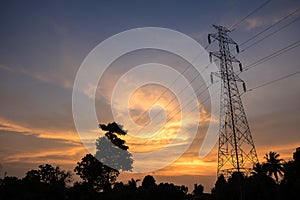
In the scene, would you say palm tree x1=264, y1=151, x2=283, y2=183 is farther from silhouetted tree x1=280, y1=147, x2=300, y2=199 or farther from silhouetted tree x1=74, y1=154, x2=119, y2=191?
silhouetted tree x1=74, y1=154, x2=119, y2=191

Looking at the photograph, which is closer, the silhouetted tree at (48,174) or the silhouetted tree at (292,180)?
the silhouetted tree at (292,180)

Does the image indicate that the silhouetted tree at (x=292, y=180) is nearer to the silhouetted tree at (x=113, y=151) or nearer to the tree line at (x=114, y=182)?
the tree line at (x=114, y=182)

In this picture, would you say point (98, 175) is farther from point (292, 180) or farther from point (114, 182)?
point (292, 180)

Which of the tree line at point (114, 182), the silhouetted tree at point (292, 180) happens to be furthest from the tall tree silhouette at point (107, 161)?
the silhouetted tree at point (292, 180)

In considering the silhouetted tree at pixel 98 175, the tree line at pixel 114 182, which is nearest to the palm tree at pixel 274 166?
the tree line at pixel 114 182

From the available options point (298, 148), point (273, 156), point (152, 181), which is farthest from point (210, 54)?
point (152, 181)

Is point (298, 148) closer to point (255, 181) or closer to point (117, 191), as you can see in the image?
point (255, 181)

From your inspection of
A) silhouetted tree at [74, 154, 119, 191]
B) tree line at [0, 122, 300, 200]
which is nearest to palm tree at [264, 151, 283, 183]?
tree line at [0, 122, 300, 200]

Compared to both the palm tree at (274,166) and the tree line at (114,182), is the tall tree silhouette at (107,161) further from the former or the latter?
the palm tree at (274,166)

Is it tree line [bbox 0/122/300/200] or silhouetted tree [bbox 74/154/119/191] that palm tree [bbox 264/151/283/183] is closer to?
tree line [bbox 0/122/300/200]

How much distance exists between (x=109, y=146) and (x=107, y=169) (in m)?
4.55

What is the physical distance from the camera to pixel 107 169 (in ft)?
172

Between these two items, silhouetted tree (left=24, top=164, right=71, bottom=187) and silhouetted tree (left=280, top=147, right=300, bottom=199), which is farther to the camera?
silhouetted tree (left=24, top=164, right=71, bottom=187)

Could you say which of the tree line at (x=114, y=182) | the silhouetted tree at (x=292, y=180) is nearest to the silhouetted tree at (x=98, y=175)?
the tree line at (x=114, y=182)
